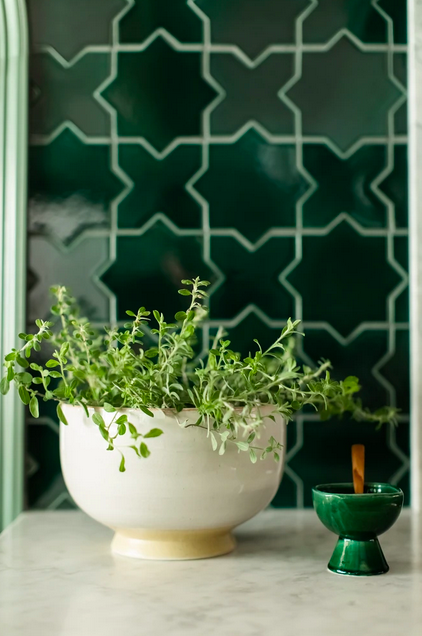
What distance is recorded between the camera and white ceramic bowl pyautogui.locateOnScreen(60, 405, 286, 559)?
0.80 metres

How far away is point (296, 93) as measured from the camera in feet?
3.80

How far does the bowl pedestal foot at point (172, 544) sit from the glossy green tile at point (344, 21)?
0.83 m

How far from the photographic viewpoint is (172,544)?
85cm

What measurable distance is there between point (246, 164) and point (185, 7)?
288mm

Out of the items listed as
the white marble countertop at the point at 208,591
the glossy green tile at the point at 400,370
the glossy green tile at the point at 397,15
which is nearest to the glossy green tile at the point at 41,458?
the white marble countertop at the point at 208,591

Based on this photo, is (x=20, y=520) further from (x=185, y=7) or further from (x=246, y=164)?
(x=185, y=7)

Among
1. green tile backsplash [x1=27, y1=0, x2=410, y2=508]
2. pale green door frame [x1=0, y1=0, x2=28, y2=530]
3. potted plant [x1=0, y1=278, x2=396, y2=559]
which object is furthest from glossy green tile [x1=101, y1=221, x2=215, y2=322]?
potted plant [x1=0, y1=278, x2=396, y2=559]

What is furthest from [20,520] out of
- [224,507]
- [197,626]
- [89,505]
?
[197,626]

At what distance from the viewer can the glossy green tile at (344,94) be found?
1159 millimetres

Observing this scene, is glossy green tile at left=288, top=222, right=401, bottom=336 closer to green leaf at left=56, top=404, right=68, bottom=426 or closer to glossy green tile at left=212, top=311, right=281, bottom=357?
glossy green tile at left=212, top=311, right=281, bottom=357

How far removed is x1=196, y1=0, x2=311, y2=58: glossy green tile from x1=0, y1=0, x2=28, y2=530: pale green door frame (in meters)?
0.32

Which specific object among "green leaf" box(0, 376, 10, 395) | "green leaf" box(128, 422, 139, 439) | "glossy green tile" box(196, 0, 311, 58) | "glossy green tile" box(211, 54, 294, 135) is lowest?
"green leaf" box(128, 422, 139, 439)

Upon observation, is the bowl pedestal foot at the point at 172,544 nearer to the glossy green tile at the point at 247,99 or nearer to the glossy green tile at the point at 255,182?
the glossy green tile at the point at 255,182

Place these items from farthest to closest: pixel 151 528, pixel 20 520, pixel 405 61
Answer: pixel 405 61
pixel 20 520
pixel 151 528
